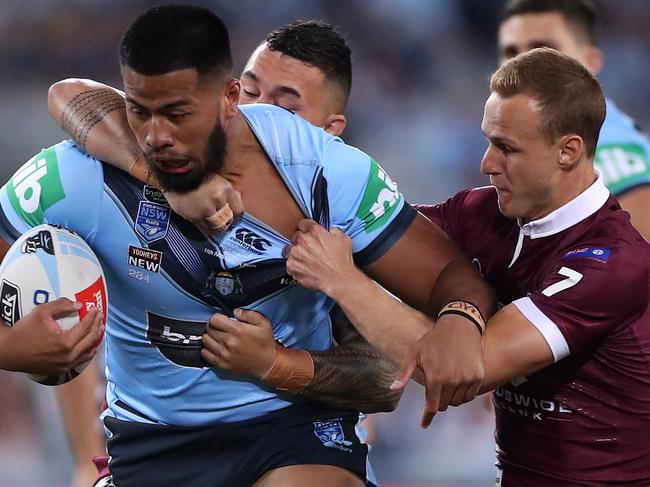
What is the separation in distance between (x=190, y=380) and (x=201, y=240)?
422mm

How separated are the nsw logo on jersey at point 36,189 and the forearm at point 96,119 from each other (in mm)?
113

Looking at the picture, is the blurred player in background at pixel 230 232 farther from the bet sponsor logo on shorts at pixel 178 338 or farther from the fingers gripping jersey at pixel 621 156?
the fingers gripping jersey at pixel 621 156

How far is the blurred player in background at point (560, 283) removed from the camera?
10.9 feet

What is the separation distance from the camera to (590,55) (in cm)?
610

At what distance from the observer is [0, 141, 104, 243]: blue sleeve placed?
332cm

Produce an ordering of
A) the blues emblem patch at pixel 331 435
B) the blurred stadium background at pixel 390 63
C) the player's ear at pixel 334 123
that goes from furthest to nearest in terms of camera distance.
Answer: the blurred stadium background at pixel 390 63
the player's ear at pixel 334 123
the blues emblem patch at pixel 331 435

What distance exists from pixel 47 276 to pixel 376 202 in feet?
3.18

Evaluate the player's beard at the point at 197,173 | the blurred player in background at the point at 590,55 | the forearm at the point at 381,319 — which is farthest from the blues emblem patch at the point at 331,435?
the blurred player in background at the point at 590,55

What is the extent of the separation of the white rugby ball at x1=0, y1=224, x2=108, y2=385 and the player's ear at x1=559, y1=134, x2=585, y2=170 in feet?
4.45

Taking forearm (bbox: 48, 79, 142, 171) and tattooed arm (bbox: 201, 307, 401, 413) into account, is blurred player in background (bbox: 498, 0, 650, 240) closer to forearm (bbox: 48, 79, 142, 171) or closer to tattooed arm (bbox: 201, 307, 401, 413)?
tattooed arm (bbox: 201, 307, 401, 413)

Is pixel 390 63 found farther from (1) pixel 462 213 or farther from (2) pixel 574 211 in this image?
(2) pixel 574 211

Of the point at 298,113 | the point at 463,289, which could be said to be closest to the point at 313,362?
the point at 463,289

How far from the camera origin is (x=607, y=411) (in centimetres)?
348

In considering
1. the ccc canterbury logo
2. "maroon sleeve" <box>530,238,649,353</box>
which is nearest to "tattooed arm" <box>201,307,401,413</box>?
the ccc canterbury logo
